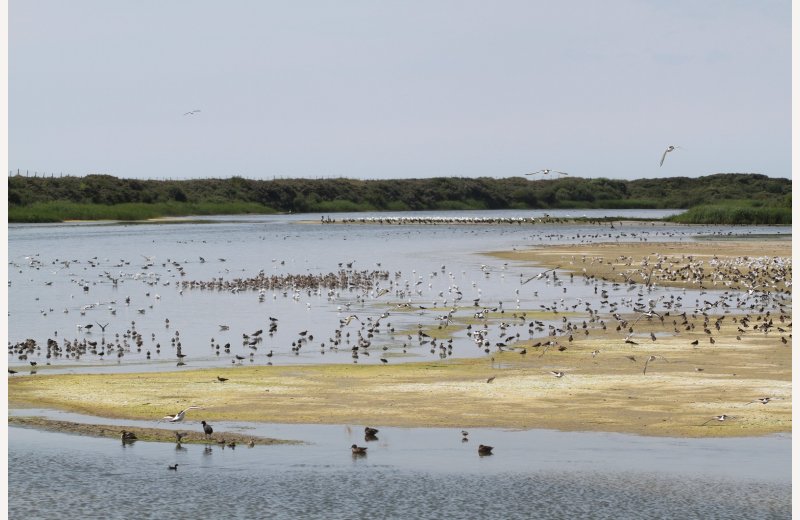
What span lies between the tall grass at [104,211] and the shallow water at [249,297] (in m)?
55.2

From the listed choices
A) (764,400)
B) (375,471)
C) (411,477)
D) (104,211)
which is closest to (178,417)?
(375,471)

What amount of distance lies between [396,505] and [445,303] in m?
24.7

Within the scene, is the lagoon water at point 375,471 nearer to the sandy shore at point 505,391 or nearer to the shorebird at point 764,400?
the sandy shore at point 505,391

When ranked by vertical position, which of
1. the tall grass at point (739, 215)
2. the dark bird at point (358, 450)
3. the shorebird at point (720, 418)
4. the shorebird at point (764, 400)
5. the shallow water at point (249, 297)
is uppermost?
the tall grass at point (739, 215)

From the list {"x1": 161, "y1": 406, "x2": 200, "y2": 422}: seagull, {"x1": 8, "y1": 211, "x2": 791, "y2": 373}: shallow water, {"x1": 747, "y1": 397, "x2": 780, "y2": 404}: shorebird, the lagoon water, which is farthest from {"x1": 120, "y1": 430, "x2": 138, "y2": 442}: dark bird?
{"x1": 747, "y1": 397, "x2": 780, "y2": 404}: shorebird

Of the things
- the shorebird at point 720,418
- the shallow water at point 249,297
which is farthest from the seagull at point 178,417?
the shorebird at point 720,418

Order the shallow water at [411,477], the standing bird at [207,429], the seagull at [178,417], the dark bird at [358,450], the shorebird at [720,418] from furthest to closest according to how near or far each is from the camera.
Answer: the seagull at [178,417] → the shorebird at [720,418] → the standing bird at [207,429] → the dark bird at [358,450] → the shallow water at [411,477]

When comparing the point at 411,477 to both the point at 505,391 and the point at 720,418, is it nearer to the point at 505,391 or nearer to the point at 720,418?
the point at 720,418

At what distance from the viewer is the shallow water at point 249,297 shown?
30.3 meters

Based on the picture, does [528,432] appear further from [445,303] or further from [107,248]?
[107,248]

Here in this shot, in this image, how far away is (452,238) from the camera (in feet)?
343

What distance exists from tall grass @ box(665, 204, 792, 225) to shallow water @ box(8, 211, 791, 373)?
2515 cm

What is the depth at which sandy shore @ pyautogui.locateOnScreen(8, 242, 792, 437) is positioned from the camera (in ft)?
68.9

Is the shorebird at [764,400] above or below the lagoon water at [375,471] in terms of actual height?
above
